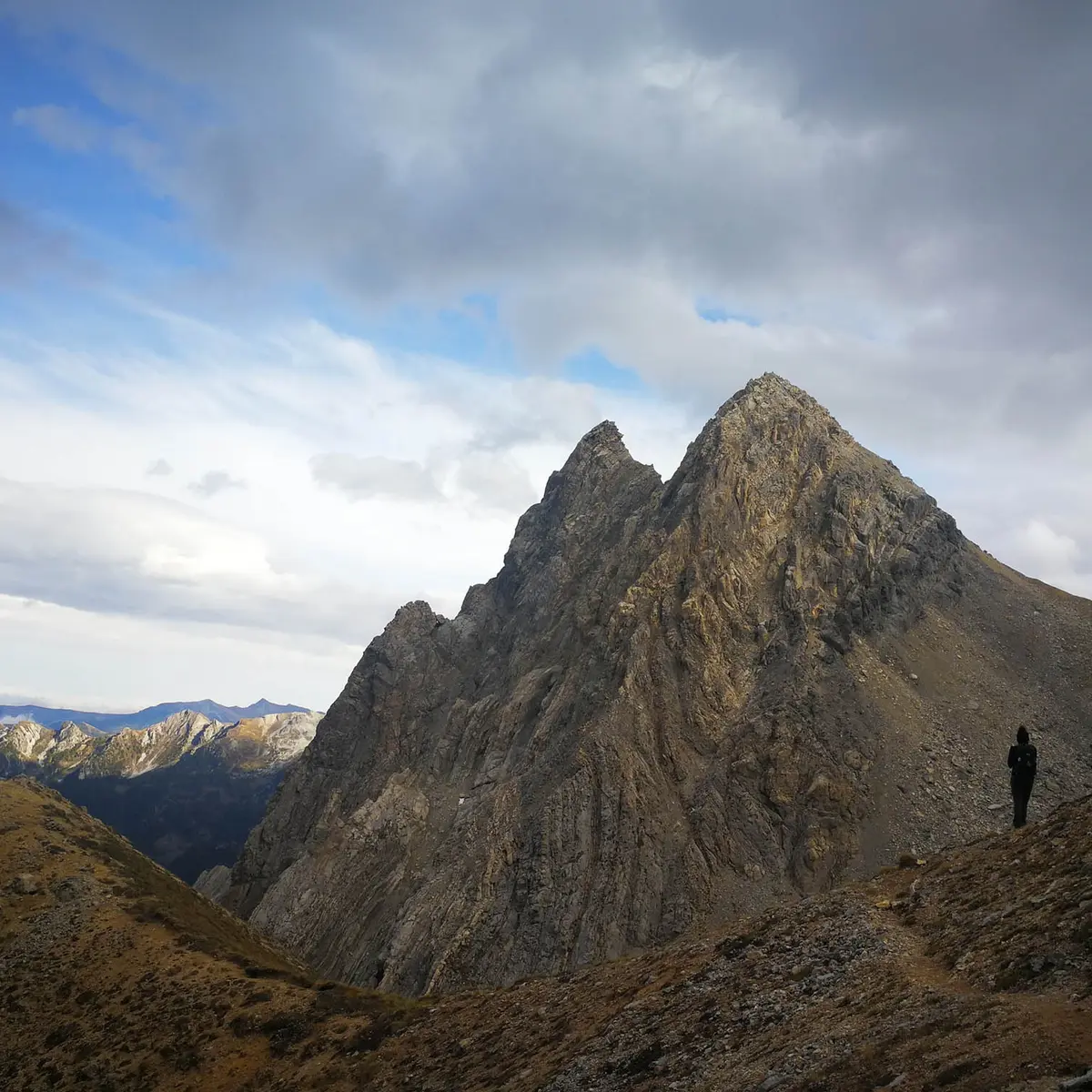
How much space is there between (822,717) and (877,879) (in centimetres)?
4993

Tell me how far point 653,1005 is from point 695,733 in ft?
187

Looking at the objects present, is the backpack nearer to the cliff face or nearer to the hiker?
the hiker

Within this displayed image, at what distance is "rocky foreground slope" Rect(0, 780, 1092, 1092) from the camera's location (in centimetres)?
1498

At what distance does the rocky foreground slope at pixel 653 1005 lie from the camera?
14984mm

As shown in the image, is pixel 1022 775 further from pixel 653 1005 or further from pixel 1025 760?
pixel 653 1005

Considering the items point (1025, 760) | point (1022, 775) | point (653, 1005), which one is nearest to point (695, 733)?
point (1022, 775)

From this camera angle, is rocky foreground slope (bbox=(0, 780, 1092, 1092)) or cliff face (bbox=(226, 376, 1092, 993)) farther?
cliff face (bbox=(226, 376, 1092, 993))

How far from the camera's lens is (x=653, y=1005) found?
2367cm

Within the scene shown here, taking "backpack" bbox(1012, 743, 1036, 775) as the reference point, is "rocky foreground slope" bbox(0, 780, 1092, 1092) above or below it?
below

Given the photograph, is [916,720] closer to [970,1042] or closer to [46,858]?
[970,1042]

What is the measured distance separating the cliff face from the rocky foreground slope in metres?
29.5

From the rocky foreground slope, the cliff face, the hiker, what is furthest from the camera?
the cliff face

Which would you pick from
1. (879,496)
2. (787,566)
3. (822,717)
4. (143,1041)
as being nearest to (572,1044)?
(143,1041)

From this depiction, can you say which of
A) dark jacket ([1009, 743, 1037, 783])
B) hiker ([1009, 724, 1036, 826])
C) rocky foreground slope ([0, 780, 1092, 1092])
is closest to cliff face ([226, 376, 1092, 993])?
rocky foreground slope ([0, 780, 1092, 1092])
